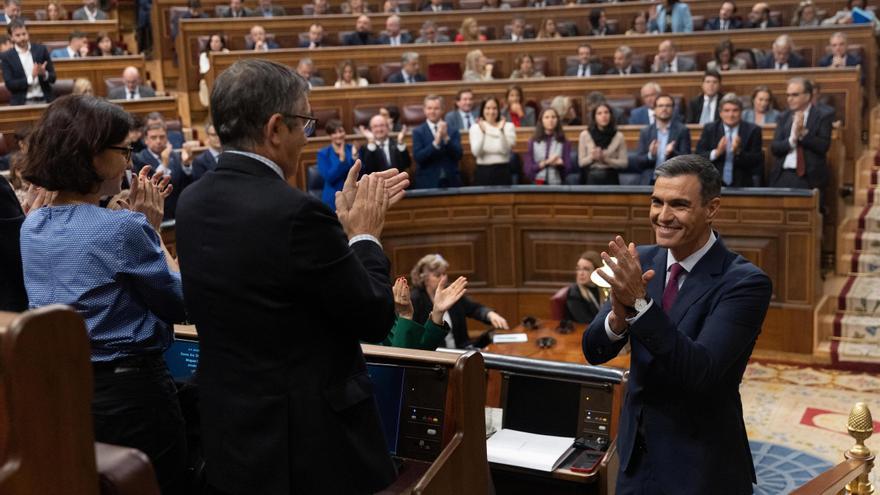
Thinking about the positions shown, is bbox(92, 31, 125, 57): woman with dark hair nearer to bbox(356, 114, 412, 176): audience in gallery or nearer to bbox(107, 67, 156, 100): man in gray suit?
bbox(107, 67, 156, 100): man in gray suit

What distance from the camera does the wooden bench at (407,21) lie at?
8.83 metres

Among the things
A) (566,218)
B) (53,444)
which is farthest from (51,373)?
(566,218)

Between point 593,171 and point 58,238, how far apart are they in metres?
4.88

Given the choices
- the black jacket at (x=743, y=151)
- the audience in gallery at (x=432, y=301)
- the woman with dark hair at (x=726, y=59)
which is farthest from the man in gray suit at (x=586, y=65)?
the audience in gallery at (x=432, y=301)

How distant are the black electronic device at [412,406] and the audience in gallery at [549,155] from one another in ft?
14.9

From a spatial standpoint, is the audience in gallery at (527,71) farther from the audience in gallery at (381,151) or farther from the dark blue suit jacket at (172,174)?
the dark blue suit jacket at (172,174)

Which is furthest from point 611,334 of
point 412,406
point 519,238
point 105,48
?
point 105,48

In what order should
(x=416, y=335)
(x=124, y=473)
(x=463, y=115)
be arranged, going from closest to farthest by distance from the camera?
(x=124, y=473), (x=416, y=335), (x=463, y=115)

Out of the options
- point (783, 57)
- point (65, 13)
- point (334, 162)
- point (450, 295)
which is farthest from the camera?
point (65, 13)

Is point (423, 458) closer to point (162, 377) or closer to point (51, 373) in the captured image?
point (162, 377)

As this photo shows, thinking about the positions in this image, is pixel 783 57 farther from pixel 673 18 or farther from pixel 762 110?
pixel 673 18

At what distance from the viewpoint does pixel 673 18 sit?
8.27m

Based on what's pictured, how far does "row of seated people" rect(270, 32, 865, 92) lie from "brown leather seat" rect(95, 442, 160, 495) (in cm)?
648

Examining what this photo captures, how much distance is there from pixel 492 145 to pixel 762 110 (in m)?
1.78
